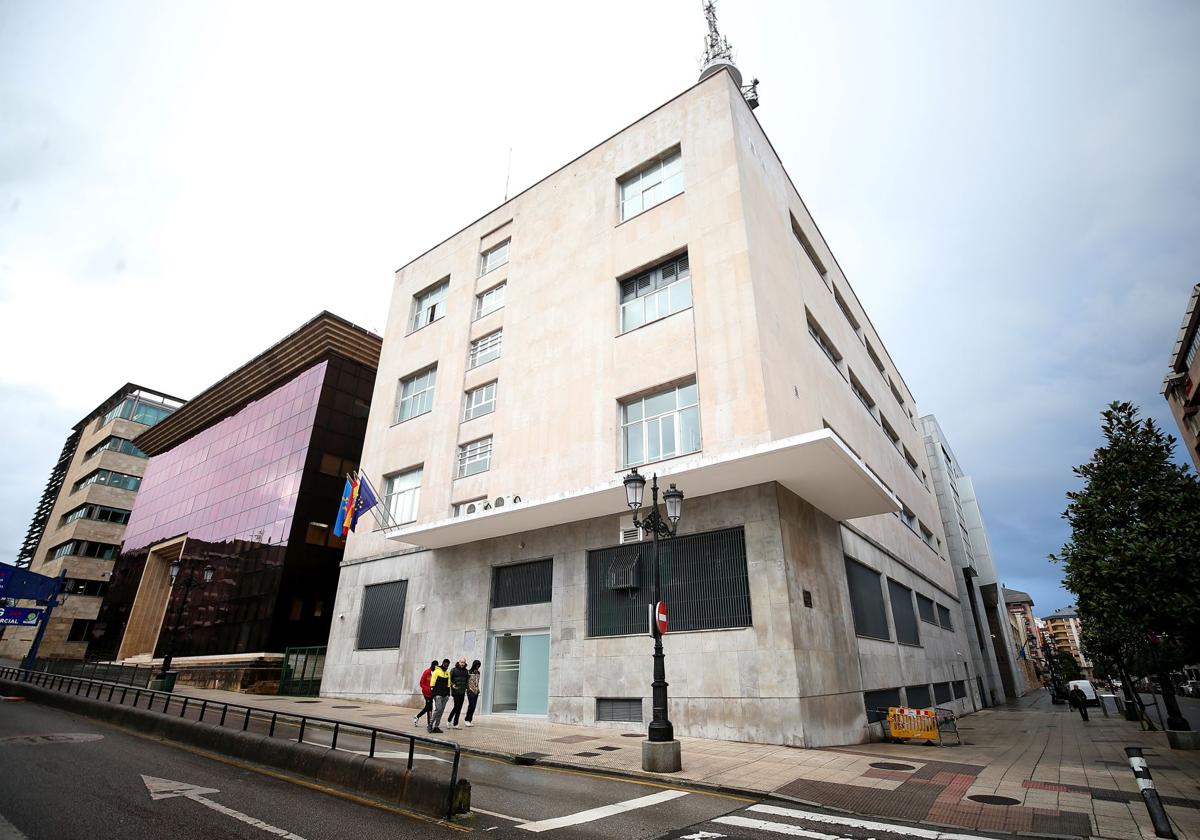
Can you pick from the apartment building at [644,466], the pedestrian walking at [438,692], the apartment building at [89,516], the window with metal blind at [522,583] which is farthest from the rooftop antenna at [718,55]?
the apartment building at [89,516]

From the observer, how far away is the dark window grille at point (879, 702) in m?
17.7

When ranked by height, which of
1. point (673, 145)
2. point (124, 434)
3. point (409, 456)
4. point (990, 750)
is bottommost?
point (990, 750)

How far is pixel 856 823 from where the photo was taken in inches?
294

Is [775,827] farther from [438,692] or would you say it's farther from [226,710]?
[226,710]

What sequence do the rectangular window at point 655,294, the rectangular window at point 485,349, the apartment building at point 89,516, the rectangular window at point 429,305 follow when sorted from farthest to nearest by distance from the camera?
the apartment building at point 89,516
the rectangular window at point 429,305
the rectangular window at point 485,349
the rectangular window at point 655,294

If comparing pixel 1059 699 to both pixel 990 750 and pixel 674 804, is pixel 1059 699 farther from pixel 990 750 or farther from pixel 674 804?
pixel 674 804

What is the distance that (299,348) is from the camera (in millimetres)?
40406

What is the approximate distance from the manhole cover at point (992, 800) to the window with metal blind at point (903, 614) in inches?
599

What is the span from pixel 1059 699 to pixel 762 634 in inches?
1798

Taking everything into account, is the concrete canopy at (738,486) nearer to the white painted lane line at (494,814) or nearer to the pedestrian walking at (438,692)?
the pedestrian walking at (438,692)

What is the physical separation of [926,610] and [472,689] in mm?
24419

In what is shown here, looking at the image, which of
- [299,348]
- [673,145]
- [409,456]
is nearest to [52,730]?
[409,456]

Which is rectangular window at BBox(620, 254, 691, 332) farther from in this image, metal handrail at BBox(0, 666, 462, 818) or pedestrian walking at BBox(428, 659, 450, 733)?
metal handrail at BBox(0, 666, 462, 818)

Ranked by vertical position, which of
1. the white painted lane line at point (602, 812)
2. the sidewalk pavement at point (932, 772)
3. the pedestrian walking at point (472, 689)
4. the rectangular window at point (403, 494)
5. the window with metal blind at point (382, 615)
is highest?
the rectangular window at point (403, 494)
